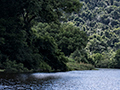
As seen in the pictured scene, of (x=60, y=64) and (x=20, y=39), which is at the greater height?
(x=20, y=39)

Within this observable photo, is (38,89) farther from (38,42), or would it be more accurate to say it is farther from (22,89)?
(38,42)

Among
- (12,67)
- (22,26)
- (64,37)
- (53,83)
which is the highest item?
(64,37)

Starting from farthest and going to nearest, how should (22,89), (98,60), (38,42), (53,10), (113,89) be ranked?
(98,60) → (38,42) → (53,10) → (113,89) → (22,89)

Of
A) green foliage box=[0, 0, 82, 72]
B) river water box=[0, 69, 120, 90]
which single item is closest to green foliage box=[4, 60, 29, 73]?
green foliage box=[0, 0, 82, 72]

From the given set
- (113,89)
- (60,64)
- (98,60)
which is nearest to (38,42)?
(60,64)

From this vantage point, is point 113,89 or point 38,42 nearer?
point 113,89

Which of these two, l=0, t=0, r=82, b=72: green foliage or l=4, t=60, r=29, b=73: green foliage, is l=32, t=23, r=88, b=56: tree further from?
l=4, t=60, r=29, b=73: green foliage

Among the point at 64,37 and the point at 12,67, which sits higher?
the point at 64,37

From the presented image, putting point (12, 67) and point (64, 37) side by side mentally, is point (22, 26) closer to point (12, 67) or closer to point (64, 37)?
point (12, 67)

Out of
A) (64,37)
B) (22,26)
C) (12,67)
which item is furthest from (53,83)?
(64,37)

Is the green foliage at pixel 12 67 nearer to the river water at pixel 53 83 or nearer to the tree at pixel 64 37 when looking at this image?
the river water at pixel 53 83

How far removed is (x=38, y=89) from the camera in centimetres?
2011

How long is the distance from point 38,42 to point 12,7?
1523cm

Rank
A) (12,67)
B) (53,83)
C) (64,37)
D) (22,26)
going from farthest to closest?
(64,37) < (22,26) < (12,67) < (53,83)
